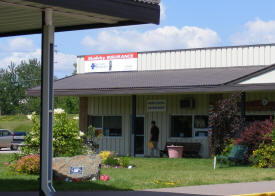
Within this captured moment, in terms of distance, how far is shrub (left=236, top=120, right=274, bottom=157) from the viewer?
23828 mm

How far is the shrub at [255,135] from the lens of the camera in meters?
23.8

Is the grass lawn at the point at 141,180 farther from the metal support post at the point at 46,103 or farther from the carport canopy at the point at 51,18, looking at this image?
the carport canopy at the point at 51,18

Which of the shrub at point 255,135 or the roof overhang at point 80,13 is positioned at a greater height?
the roof overhang at point 80,13

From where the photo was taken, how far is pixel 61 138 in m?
19.3

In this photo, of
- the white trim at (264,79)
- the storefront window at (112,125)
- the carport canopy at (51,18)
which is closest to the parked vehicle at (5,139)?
the storefront window at (112,125)

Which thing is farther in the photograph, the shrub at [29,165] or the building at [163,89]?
the building at [163,89]

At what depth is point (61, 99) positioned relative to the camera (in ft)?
291

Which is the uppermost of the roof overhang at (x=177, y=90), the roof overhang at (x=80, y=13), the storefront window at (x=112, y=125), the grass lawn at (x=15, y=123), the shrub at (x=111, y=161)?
the roof overhang at (x=80, y=13)

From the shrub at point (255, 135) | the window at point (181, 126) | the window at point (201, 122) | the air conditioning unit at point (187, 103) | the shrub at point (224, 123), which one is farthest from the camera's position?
the window at point (181, 126)

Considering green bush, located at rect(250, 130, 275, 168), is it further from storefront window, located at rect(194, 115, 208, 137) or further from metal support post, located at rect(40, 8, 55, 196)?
metal support post, located at rect(40, 8, 55, 196)

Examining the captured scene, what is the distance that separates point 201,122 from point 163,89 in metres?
4.09

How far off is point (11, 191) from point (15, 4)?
4993 millimetres

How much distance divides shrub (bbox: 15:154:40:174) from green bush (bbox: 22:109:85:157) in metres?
0.87

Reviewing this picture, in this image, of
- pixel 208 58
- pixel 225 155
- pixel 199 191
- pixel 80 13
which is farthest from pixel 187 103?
pixel 80 13
